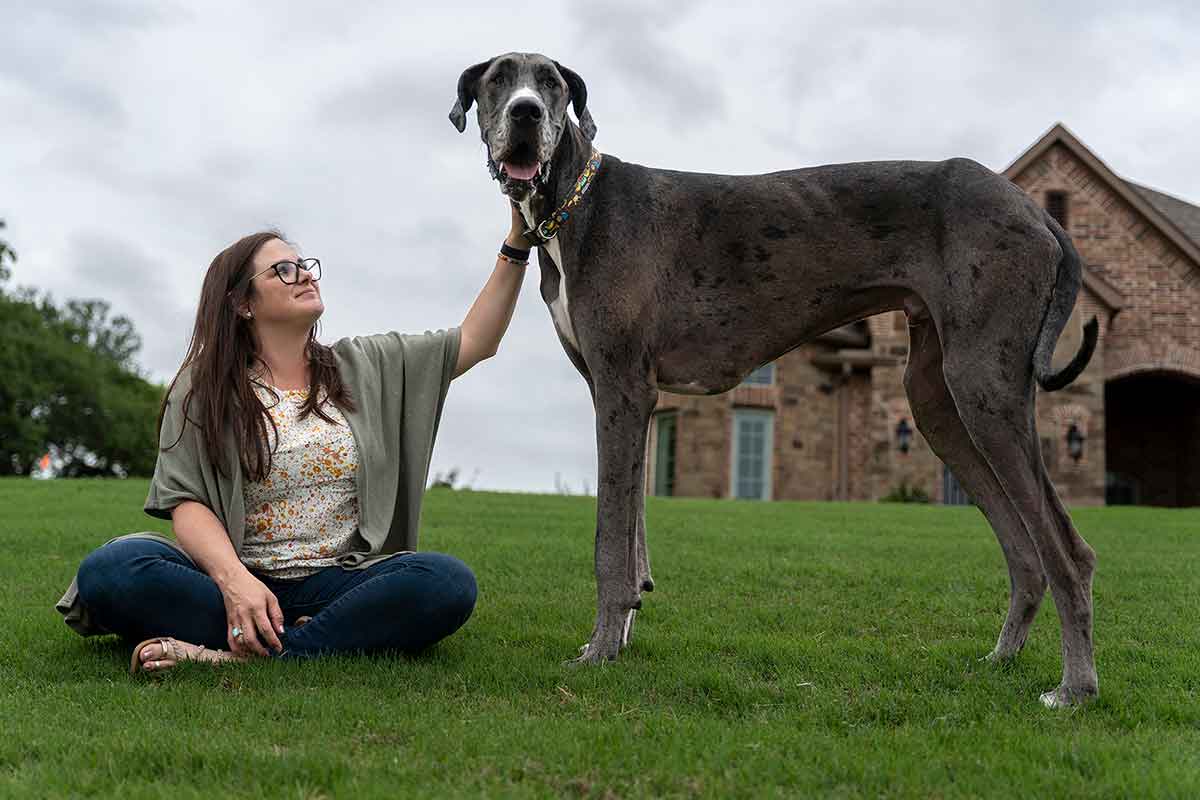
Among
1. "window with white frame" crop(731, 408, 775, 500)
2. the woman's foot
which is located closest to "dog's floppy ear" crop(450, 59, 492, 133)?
the woman's foot

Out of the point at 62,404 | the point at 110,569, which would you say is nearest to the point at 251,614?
the point at 110,569

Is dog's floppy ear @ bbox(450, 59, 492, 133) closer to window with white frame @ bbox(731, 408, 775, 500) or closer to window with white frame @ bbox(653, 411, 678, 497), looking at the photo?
window with white frame @ bbox(731, 408, 775, 500)

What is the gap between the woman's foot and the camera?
13.0 ft

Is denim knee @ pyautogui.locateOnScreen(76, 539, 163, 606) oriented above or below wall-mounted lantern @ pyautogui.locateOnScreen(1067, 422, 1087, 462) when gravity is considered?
below

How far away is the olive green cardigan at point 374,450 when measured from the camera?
4.29 metres

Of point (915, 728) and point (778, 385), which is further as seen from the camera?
point (778, 385)

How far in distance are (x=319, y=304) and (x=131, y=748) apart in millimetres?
2037

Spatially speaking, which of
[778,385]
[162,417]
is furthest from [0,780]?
[778,385]

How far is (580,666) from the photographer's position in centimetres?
415

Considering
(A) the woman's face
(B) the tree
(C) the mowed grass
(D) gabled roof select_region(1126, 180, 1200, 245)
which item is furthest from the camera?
(B) the tree

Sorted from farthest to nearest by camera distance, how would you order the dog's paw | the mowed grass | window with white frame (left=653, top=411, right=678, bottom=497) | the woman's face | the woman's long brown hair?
window with white frame (left=653, top=411, right=678, bottom=497), the woman's face, the woman's long brown hair, the dog's paw, the mowed grass

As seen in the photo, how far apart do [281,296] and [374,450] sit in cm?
73

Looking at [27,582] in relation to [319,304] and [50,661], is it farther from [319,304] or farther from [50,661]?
[319,304]

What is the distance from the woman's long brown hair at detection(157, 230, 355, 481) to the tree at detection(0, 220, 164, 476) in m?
36.5
